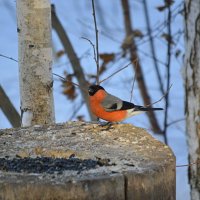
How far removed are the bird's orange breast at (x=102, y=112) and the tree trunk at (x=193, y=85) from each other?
620 mm

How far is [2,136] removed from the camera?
3.71 m

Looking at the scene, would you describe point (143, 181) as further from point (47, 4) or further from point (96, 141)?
point (47, 4)

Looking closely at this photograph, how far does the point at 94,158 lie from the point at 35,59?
1.13 m

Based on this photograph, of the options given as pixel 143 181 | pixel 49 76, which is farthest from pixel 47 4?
pixel 143 181

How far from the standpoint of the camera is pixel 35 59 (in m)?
4.24

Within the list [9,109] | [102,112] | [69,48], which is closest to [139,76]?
[69,48]

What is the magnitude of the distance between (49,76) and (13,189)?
1.59 meters

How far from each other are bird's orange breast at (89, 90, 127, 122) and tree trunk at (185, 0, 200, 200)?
620 mm

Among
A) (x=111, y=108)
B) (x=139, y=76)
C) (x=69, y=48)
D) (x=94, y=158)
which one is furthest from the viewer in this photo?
(x=139, y=76)

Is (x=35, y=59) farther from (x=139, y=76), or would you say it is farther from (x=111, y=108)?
(x=139, y=76)

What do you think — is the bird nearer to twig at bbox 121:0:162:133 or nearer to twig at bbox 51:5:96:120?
twig at bbox 51:5:96:120

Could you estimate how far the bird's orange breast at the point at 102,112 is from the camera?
166 inches

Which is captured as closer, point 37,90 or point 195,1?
point 37,90

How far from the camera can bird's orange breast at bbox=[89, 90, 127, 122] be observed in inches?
166
